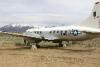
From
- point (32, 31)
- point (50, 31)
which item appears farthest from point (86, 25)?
point (32, 31)

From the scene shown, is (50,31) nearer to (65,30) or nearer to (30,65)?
(65,30)

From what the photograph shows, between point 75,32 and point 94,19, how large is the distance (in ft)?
9.19

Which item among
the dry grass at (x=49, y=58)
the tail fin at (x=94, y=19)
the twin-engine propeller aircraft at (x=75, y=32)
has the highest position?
the tail fin at (x=94, y=19)

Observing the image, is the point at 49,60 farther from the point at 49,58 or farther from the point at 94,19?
the point at 94,19

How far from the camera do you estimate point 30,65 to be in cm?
1572

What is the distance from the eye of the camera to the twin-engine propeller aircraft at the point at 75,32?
96.1 feet

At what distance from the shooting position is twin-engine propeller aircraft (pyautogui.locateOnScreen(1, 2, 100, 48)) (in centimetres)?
2928

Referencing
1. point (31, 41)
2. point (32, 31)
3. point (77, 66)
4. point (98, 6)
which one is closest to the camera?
point (77, 66)

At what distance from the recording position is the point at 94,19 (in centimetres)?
3073

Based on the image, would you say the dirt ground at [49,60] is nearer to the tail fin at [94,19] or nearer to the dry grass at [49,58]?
the dry grass at [49,58]

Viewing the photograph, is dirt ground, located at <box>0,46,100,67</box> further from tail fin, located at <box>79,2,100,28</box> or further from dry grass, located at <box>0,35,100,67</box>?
tail fin, located at <box>79,2,100,28</box>

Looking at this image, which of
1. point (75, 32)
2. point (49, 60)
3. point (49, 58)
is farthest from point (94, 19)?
point (49, 60)

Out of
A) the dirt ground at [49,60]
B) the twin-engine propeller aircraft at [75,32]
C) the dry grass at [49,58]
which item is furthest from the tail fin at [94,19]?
the dirt ground at [49,60]

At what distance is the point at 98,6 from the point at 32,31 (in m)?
9.83
